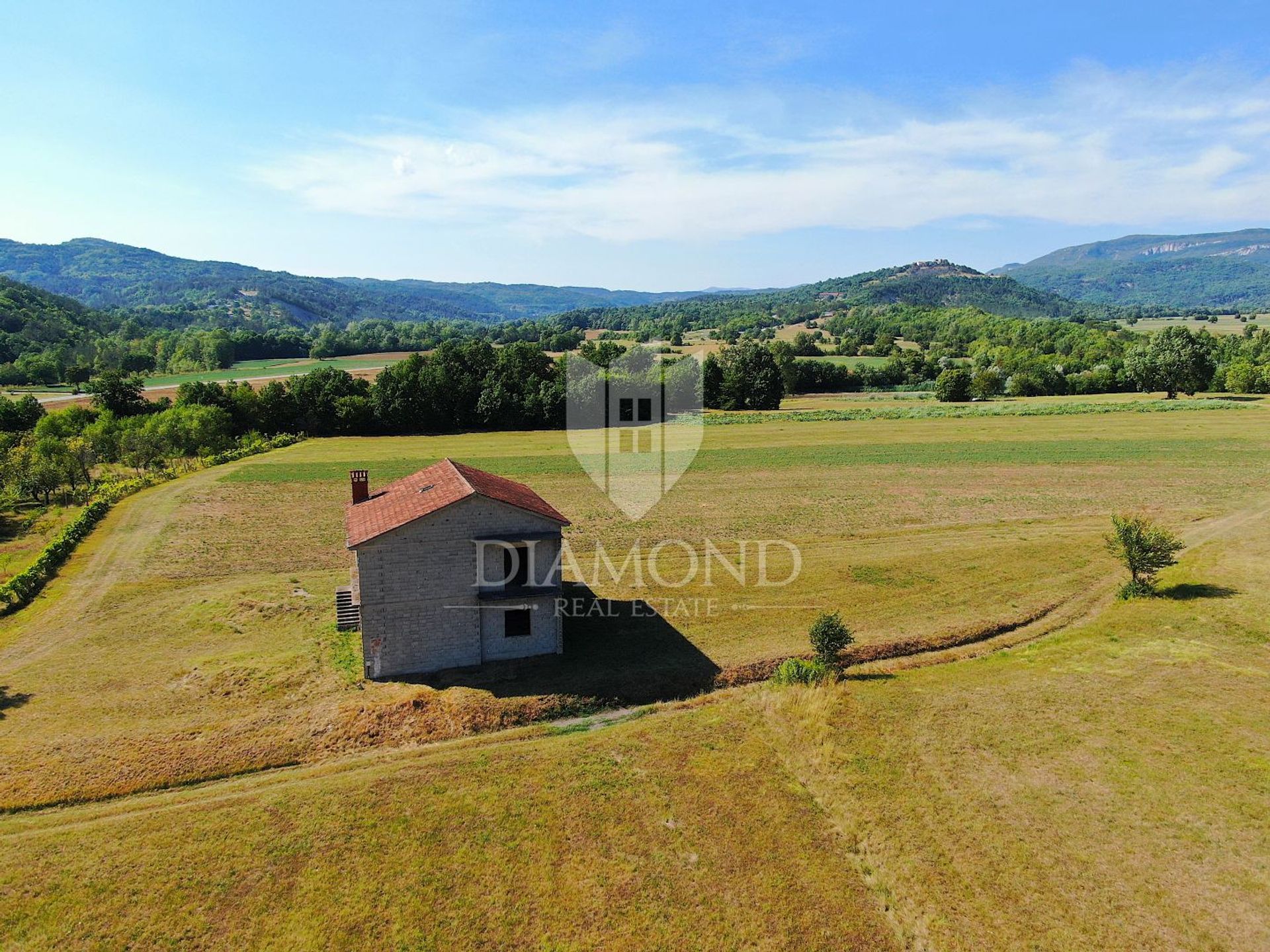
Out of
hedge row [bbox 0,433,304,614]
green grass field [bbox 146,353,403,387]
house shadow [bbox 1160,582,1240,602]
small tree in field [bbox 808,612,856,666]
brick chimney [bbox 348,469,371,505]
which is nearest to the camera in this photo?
small tree in field [bbox 808,612,856,666]

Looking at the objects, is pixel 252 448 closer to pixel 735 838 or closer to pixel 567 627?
pixel 567 627

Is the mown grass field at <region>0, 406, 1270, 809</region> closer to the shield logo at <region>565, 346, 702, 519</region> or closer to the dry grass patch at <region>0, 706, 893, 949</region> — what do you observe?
the dry grass patch at <region>0, 706, 893, 949</region>

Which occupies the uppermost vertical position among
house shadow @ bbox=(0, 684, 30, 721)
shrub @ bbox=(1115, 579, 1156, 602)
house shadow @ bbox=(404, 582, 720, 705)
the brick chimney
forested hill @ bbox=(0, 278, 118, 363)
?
forested hill @ bbox=(0, 278, 118, 363)

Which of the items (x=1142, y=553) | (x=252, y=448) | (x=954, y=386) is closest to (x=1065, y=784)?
(x=1142, y=553)

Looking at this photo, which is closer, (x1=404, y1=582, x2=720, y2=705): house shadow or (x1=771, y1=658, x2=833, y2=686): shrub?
(x1=404, y1=582, x2=720, y2=705): house shadow

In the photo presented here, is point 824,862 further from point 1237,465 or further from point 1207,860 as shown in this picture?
point 1237,465

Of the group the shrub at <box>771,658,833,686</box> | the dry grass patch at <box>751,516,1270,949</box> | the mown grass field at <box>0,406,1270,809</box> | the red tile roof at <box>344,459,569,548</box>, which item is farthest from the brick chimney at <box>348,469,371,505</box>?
the shrub at <box>771,658,833,686</box>
